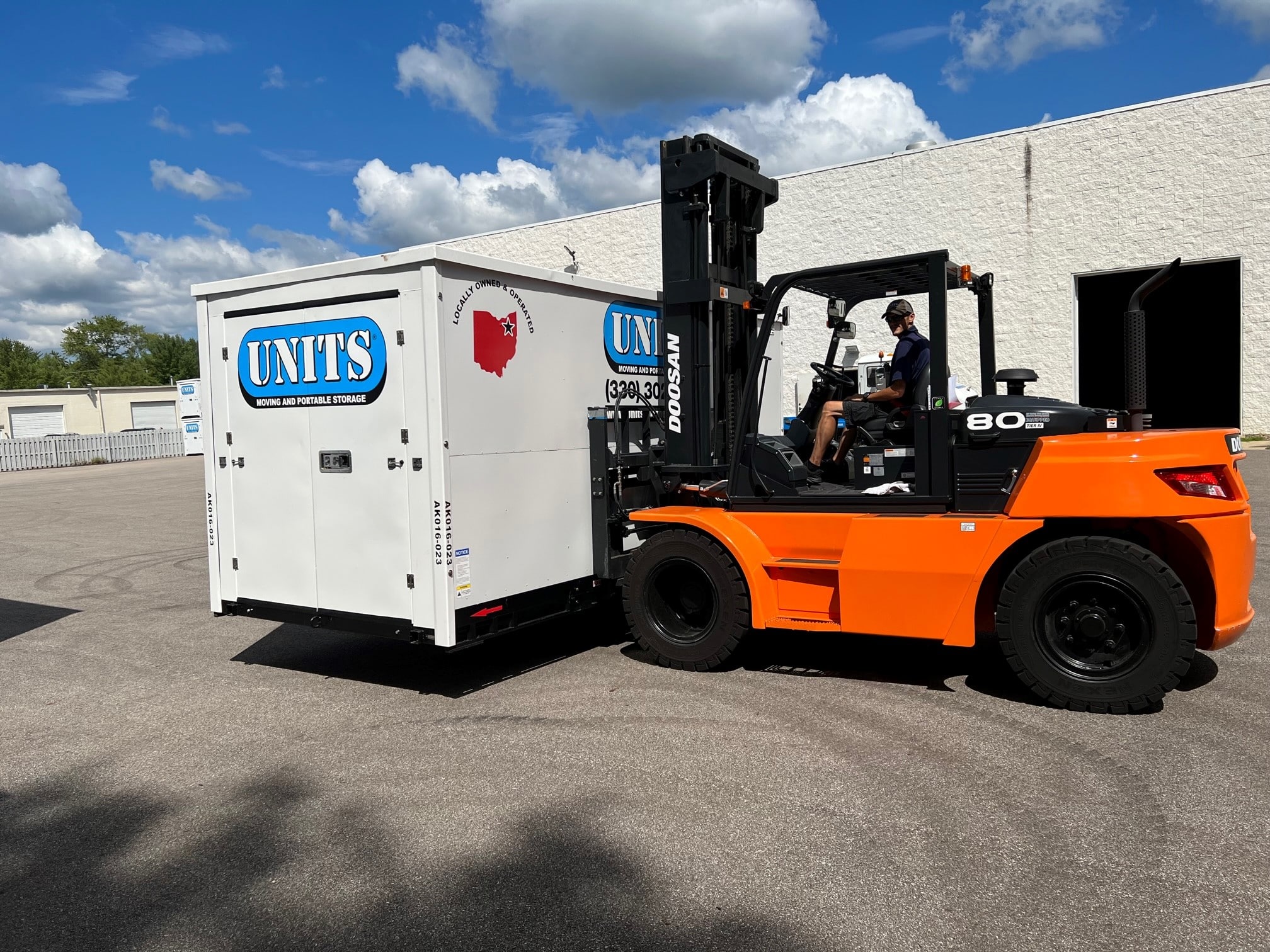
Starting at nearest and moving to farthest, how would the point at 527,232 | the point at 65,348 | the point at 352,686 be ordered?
1. the point at 352,686
2. the point at 527,232
3. the point at 65,348

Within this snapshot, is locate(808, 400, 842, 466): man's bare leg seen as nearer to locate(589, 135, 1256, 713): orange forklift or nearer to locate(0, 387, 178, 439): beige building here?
locate(589, 135, 1256, 713): orange forklift

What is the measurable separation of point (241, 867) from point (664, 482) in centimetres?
409

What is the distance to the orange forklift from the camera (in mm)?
5191

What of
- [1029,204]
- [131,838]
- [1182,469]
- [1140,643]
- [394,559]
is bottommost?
[131,838]

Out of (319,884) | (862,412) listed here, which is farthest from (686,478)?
(319,884)

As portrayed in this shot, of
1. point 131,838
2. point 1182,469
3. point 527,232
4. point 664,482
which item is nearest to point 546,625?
point 664,482

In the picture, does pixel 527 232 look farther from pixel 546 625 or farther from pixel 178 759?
pixel 178 759

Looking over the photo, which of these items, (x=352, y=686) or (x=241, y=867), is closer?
(x=241, y=867)

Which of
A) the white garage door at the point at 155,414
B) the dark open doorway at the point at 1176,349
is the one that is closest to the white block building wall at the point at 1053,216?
the dark open doorway at the point at 1176,349

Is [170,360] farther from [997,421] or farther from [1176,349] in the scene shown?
[997,421]

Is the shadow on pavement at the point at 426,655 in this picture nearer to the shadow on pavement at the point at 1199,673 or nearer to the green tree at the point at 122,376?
the shadow on pavement at the point at 1199,673

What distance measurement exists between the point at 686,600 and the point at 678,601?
0.23ft

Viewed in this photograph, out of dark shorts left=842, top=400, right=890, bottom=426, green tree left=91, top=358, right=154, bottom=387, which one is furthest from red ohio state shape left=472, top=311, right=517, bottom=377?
green tree left=91, top=358, right=154, bottom=387

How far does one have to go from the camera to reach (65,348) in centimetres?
10581
